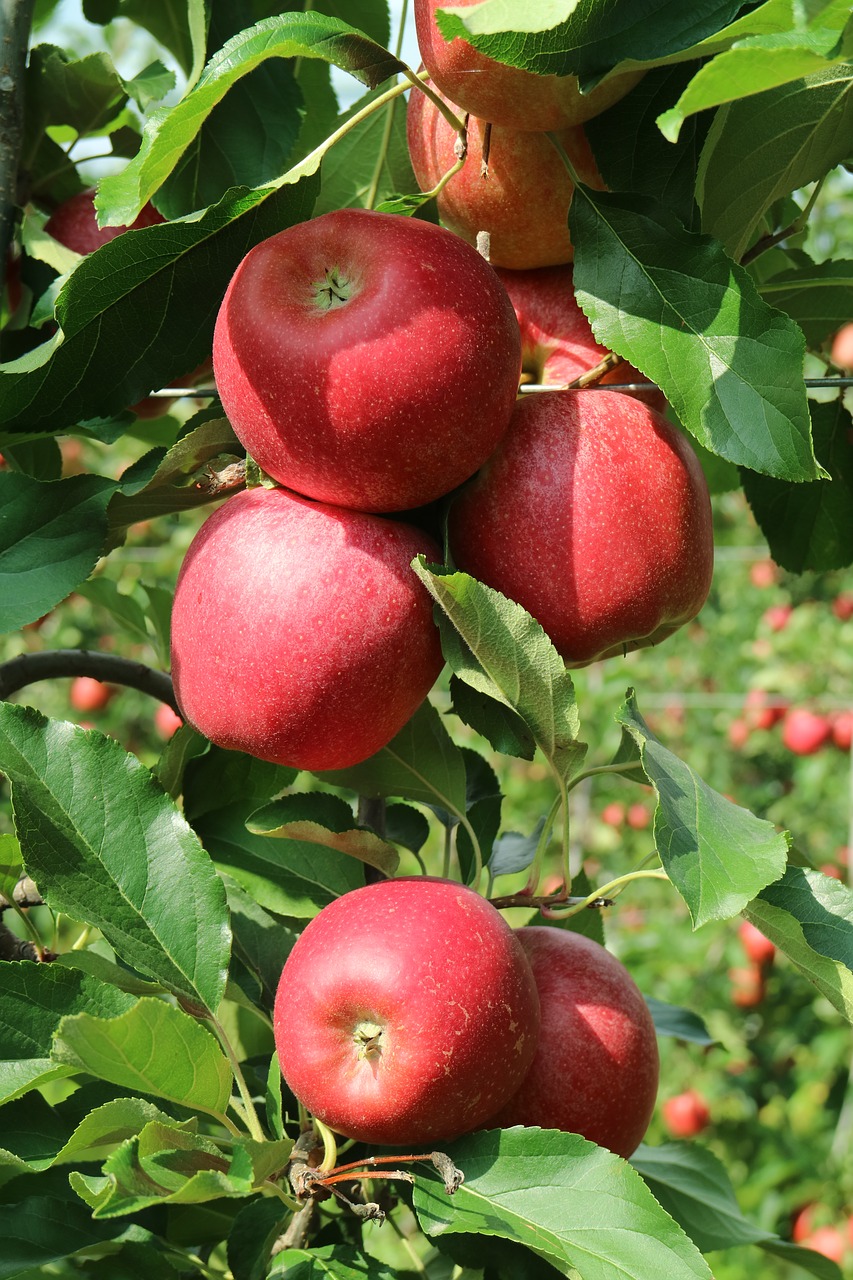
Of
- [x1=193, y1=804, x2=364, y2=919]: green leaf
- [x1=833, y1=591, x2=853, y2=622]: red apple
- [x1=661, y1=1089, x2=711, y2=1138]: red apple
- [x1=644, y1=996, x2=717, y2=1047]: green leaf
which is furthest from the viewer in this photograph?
[x1=833, y1=591, x2=853, y2=622]: red apple

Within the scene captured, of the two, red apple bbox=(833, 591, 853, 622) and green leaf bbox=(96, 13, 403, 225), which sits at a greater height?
green leaf bbox=(96, 13, 403, 225)

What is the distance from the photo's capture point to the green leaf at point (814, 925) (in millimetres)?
588

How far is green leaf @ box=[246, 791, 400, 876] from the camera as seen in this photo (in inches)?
25.2

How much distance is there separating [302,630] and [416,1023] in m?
0.19

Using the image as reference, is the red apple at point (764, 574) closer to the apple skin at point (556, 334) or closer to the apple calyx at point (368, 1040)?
the apple skin at point (556, 334)

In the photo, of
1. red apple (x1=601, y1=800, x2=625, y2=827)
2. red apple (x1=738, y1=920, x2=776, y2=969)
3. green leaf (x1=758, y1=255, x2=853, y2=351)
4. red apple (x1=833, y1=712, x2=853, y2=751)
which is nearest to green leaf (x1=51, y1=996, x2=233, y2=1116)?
green leaf (x1=758, y1=255, x2=853, y2=351)

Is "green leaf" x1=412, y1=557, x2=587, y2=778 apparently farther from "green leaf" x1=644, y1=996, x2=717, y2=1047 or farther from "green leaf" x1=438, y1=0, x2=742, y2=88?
"green leaf" x1=644, y1=996, x2=717, y2=1047

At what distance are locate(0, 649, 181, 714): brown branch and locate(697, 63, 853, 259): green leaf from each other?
48cm

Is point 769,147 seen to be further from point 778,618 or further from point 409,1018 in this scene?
point 778,618

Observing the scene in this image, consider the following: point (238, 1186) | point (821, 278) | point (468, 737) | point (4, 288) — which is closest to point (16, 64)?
point (4, 288)

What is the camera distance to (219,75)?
21.2 inches

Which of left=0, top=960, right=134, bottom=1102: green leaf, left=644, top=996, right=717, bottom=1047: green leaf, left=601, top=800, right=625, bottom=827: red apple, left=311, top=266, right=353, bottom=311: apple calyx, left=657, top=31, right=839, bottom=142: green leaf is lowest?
left=601, top=800, right=625, bottom=827: red apple

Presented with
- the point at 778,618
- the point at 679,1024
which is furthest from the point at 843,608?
the point at 679,1024

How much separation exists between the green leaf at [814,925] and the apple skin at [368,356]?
268 mm
